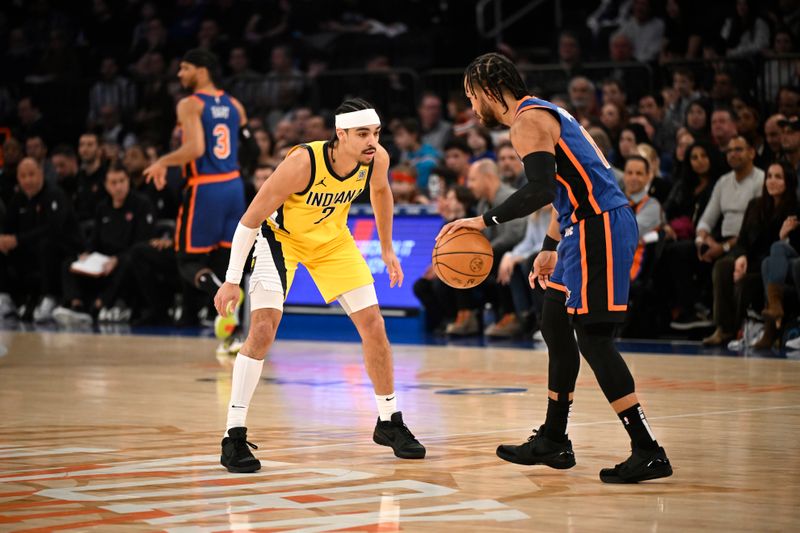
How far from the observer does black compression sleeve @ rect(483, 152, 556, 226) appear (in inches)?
226

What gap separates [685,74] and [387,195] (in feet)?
26.9

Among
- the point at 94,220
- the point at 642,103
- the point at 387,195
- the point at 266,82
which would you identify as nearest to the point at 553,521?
the point at 387,195

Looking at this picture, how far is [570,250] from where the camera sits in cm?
597

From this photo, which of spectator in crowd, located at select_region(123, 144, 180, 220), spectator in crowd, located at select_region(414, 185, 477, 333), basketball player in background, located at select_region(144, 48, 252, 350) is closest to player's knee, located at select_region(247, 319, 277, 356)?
basketball player in background, located at select_region(144, 48, 252, 350)

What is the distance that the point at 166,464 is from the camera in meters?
6.24

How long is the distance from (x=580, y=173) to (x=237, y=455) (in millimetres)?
1989

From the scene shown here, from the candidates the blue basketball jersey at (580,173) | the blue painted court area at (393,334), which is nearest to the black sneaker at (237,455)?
the blue basketball jersey at (580,173)

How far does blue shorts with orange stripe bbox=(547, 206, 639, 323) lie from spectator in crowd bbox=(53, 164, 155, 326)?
10093 mm

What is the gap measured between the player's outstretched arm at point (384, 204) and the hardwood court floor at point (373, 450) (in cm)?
91

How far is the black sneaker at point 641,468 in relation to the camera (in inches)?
223

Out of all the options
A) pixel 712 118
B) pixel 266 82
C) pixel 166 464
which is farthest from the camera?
pixel 266 82

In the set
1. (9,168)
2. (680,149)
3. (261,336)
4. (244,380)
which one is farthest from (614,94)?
(244,380)

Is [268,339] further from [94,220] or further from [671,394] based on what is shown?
[94,220]

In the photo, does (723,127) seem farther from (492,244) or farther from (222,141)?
(222,141)
